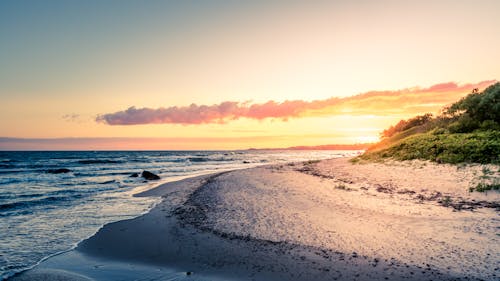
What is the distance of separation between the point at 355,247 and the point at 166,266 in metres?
4.80

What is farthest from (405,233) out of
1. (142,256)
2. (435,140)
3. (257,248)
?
(435,140)

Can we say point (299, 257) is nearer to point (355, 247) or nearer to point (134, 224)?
point (355, 247)

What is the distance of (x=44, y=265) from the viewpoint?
735 cm

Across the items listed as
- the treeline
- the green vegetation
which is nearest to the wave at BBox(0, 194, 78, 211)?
the green vegetation

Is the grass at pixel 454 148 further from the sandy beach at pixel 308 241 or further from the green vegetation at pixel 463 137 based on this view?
the sandy beach at pixel 308 241

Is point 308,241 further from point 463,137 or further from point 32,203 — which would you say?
point 463,137

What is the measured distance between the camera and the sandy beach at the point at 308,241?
6477 mm

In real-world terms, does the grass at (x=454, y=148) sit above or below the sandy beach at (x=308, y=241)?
above

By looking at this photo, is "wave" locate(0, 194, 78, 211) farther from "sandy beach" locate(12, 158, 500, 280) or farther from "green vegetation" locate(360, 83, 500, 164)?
"green vegetation" locate(360, 83, 500, 164)

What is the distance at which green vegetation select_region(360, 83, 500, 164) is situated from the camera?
17828 millimetres

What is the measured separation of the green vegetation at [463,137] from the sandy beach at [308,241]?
13.2ft

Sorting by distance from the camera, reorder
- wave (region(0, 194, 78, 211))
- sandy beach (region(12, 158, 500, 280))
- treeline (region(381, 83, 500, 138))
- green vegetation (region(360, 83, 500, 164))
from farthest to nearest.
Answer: treeline (region(381, 83, 500, 138)), green vegetation (region(360, 83, 500, 164)), wave (region(0, 194, 78, 211)), sandy beach (region(12, 158, 500, 280))

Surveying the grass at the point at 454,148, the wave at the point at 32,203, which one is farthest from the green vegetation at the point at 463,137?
the wave at the point at 32,203

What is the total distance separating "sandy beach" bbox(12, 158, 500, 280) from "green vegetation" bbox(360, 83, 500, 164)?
13.2 ft
